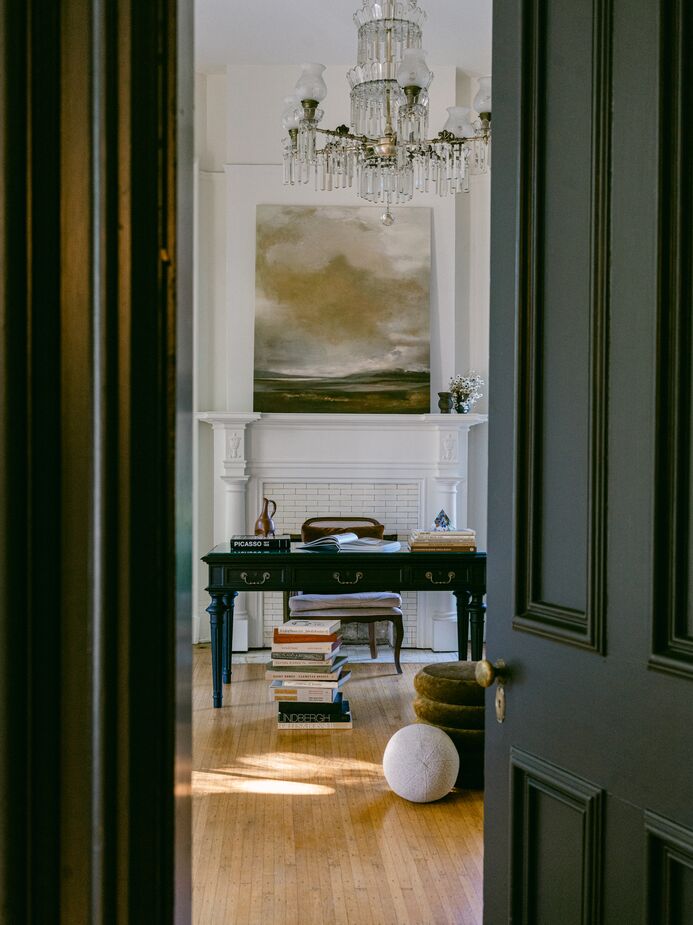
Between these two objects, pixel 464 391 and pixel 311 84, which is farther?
pixel 464 391

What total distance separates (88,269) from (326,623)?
3705 millimetres

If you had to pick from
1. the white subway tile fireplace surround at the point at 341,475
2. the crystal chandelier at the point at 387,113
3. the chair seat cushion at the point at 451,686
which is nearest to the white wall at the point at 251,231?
the white subway tile fireplace surround at the point at 341,475

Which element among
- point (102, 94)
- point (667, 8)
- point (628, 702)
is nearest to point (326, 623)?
point (628, 702)

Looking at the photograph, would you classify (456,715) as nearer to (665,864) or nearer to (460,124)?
(665,864)

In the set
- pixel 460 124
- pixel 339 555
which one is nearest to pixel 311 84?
pixel 460 124

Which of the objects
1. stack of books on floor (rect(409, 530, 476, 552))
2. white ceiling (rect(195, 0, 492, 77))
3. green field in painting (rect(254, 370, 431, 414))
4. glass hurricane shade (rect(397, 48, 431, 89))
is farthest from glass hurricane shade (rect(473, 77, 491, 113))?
green field in painting (rect(254, 370, 431, 414))

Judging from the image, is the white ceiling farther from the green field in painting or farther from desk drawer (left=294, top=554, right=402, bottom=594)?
desk drawer (left=294, top=554, right=402, bottom=594)

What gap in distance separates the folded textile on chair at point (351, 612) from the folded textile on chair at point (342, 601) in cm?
2

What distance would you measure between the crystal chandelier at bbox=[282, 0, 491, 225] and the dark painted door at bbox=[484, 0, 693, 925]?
6.31ft

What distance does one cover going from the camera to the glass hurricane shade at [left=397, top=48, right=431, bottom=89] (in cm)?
337

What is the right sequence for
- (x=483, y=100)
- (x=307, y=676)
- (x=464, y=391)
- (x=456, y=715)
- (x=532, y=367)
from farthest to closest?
(x=464, y=391), (x=307, y=676), (x=483, y=100), (x=456, y=715), (x=532, y=367)

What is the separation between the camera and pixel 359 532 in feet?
17.8

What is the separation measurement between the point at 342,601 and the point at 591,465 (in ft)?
12.7

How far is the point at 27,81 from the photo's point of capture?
2.50ft
